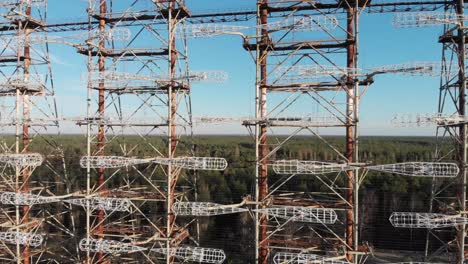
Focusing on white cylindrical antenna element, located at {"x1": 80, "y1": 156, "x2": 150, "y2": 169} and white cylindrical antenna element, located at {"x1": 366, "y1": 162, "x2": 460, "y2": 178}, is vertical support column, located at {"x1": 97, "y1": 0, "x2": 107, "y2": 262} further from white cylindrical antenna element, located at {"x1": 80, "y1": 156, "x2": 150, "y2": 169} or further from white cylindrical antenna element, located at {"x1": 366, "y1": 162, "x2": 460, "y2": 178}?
white cylindrical antenna element, located at {"x1": 366, "y1": 162, "x2": 460, "y2": 178}

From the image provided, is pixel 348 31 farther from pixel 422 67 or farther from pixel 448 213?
pixel 448 213

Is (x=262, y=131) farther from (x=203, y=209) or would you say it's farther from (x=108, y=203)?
(x=108, y=203)

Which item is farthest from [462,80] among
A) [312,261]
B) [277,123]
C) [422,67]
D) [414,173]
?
[312,261]

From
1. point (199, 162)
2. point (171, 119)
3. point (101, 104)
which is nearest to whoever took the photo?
point (199, 162)

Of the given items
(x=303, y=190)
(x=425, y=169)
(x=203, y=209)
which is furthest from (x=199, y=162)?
(x=303, y=190)

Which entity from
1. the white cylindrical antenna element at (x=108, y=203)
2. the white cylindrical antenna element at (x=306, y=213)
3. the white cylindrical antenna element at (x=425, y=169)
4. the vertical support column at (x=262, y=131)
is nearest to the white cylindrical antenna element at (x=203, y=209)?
the vertical support column at (x=262, y=131)

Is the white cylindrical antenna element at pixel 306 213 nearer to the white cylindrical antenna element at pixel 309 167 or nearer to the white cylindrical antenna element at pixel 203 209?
the white cylindrical antenna element at pixel 203 209
